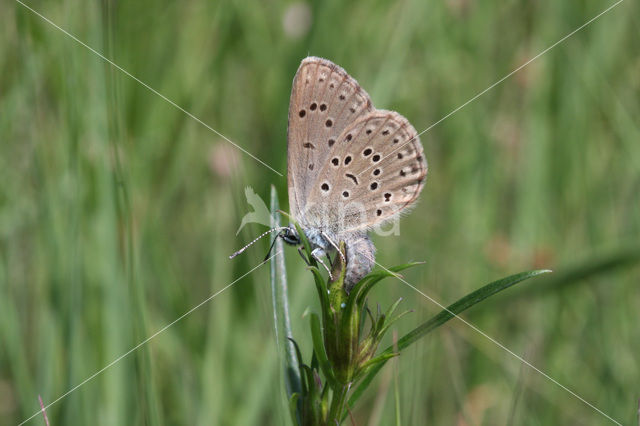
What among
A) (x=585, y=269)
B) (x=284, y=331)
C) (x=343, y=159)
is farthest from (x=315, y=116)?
(x=585, y=269)

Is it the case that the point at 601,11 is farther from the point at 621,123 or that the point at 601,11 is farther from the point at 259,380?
the point at 259,380

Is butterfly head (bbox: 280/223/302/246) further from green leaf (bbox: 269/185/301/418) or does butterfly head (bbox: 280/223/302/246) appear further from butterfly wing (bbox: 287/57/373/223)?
green leaf (bbox: 269/185/301/418)

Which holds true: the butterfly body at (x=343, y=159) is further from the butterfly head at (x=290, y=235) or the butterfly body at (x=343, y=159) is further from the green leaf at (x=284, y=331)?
the green leaf at (x=284, y=331)

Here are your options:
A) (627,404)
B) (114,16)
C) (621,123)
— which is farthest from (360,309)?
(621,123)

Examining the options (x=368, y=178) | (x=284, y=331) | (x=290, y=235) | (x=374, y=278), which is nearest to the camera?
(x=374, y=278)

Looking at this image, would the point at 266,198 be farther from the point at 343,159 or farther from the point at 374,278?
the point at 374,278

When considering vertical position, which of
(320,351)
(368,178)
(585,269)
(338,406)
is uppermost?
(368,178)
